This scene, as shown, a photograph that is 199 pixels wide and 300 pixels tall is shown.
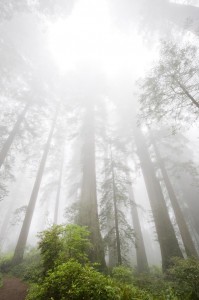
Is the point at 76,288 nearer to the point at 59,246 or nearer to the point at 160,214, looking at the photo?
the point at 59,246

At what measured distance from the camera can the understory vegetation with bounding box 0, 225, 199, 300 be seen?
3502mm

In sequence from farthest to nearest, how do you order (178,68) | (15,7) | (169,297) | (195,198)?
(195,198)
(15,7)
(178,68)
(169,297)

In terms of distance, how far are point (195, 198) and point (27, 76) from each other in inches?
776

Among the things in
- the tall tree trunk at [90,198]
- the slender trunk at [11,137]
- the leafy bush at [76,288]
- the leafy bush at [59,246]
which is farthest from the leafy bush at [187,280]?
the slender trunk at [11,137]

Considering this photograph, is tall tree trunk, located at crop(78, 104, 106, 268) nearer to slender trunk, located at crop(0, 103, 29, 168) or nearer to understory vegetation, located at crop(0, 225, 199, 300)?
understory vegetation, located at crop(0, 225, 199, 300)

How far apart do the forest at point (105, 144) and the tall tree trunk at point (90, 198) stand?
0.07 meters

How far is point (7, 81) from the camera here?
1803cm

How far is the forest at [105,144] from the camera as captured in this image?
5.91m

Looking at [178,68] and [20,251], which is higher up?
[178,68]

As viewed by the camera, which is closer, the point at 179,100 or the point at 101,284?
the point at 101,284

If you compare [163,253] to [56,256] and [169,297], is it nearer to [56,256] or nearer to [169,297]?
[169,297]

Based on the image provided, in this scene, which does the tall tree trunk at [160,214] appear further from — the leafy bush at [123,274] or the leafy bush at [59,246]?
the leafy bush at [59,246]

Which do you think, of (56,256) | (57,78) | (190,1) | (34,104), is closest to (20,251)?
(56,256)

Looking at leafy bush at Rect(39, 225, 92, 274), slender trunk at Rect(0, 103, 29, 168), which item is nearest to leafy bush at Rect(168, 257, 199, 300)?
leafy bush at Rect(39, 225, 92, 274)
